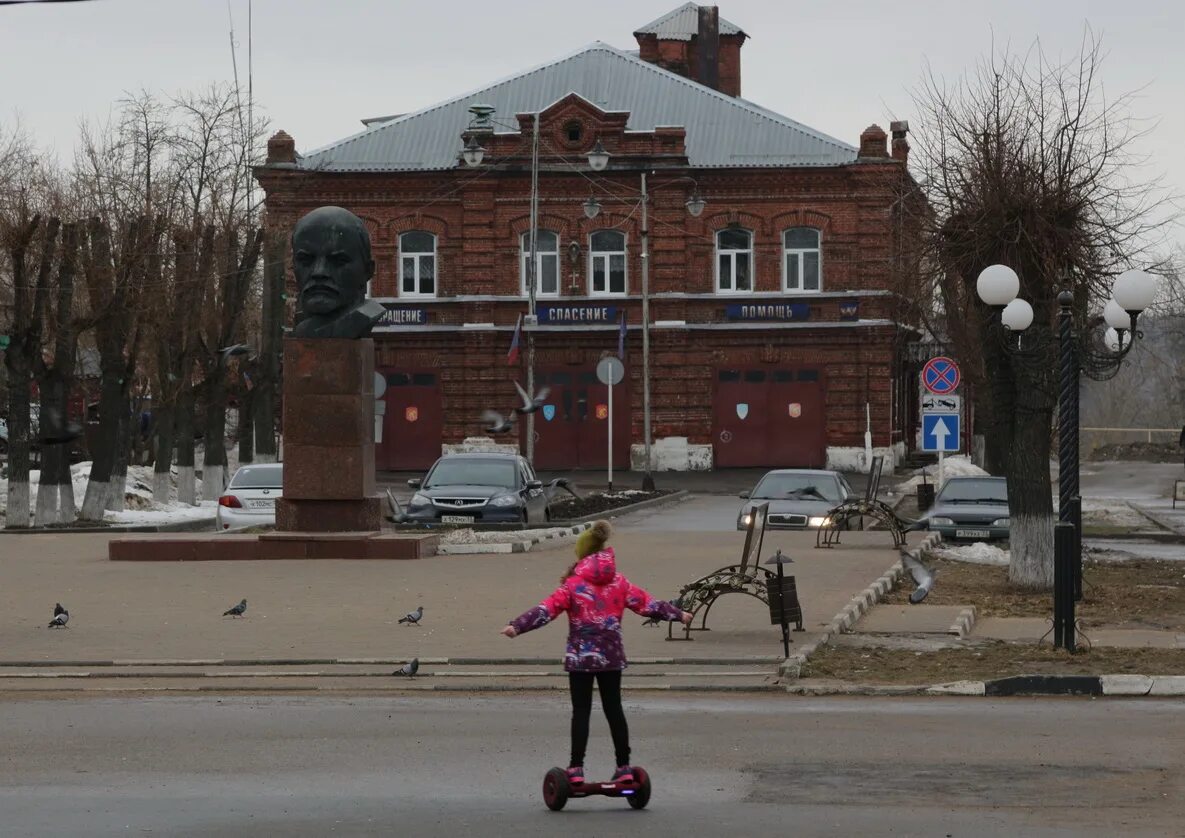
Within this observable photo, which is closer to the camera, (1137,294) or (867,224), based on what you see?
(1137,294)

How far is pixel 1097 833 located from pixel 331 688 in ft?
23.9

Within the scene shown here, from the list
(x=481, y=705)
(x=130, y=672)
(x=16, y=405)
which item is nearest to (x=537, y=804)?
(x=481, y=705)

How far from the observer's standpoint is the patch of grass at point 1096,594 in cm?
1972

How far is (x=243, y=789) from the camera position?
10273 mm

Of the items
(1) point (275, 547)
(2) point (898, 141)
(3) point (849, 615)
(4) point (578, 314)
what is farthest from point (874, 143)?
(3) point (849, 615)

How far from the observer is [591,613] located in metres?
10.1

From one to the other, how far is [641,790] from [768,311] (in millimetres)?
49442

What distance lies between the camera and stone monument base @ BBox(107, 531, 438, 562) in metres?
26.2

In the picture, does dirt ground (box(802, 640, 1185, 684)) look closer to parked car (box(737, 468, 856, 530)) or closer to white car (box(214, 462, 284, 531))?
parked car (box(737, 468, 856, 530))

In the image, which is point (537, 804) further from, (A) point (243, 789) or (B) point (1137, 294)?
(B) point (1137, 294)

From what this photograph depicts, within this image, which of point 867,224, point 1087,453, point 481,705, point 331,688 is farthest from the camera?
point 1087,453

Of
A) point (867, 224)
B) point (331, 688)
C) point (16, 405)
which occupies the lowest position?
point (331, 688)

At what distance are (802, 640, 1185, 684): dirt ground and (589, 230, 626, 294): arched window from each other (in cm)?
4354

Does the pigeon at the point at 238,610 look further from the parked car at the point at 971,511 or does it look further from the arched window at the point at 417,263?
the arched window at the point at 417,263
